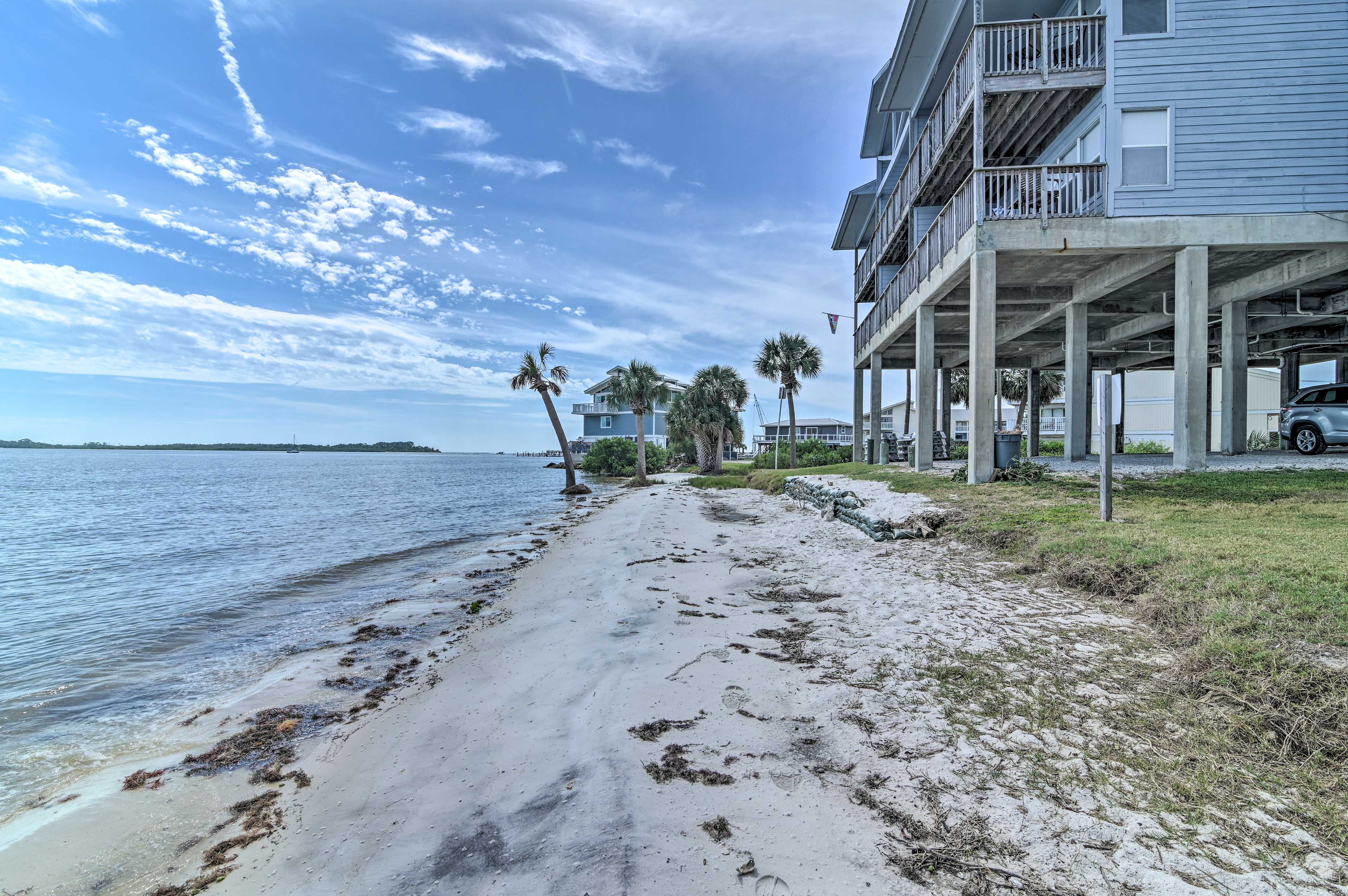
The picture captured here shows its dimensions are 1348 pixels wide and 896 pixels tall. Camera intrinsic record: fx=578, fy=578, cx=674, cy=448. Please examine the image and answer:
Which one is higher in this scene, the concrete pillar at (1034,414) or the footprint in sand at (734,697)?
the concrete pillar at (1034,414)

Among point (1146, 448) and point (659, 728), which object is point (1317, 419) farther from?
point (659, 728)

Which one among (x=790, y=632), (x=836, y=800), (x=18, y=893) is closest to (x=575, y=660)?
(x=790, y=632)

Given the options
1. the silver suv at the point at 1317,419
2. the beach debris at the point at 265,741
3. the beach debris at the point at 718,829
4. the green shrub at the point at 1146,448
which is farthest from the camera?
the green shrub at the point at 1146,448

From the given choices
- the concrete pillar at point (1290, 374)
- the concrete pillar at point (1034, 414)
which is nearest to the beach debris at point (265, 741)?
the concrete pillar at point (1034, 414)

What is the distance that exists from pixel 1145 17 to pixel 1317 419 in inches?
416

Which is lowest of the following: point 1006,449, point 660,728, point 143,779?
point 143,779

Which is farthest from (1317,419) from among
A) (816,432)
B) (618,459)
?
(816,432)

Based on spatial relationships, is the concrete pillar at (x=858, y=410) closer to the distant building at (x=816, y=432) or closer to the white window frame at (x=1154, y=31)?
the white window frame at (x=1154, y=31)

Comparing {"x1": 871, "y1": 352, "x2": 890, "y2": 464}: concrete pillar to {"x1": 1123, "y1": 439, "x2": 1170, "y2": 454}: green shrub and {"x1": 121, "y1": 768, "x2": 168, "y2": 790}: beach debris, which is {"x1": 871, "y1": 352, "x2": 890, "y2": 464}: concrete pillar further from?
{"x1": 121, "y1": 768, "x2": 168, "y2": 790}: beach debris

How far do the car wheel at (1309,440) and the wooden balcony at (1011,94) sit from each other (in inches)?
383

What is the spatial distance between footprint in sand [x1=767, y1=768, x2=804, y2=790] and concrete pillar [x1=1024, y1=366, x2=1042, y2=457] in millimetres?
24778

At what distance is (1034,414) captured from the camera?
81.7 feet

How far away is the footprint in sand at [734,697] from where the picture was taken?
3.96 meters

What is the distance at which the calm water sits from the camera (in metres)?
5.57
